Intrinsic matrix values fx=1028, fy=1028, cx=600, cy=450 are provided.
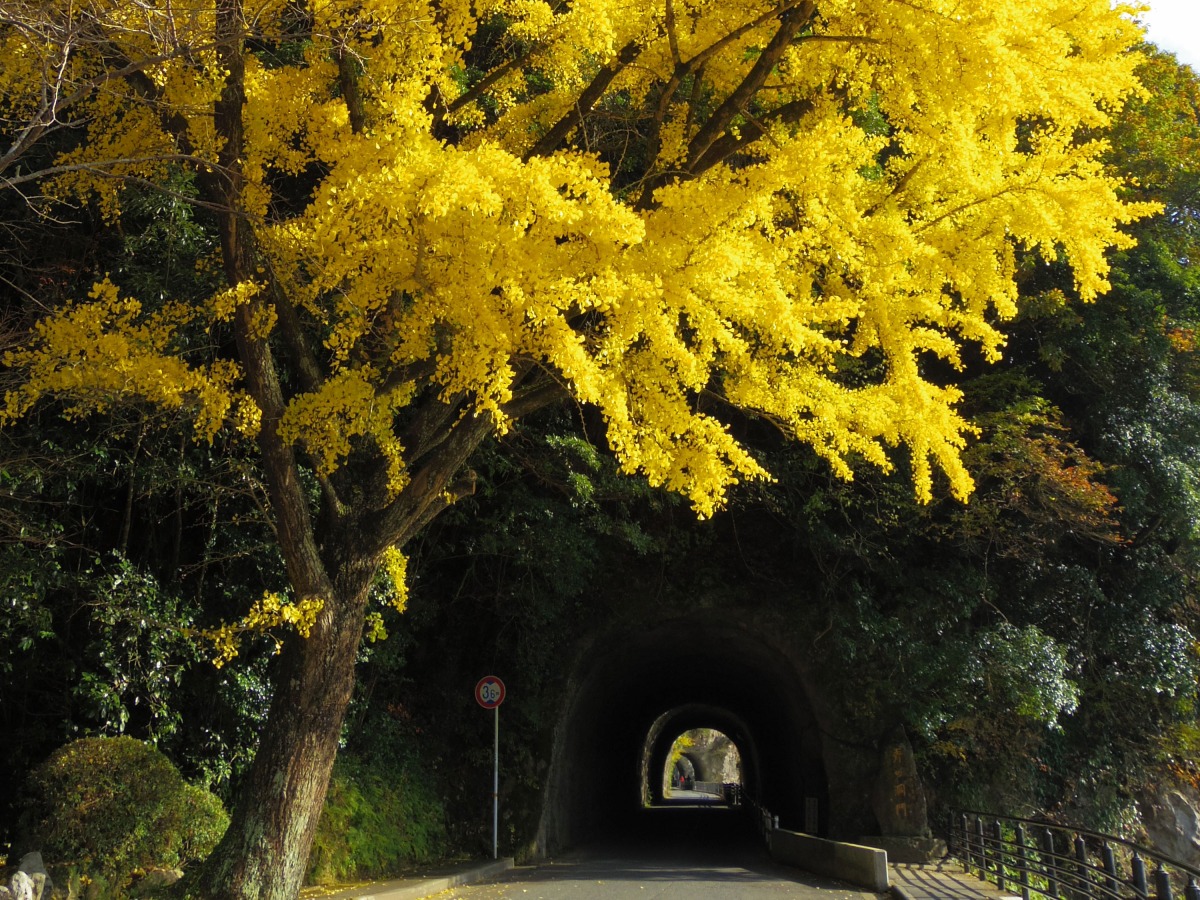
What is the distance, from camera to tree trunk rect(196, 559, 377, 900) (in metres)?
7.09

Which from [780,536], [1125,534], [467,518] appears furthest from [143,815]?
[1125,534]

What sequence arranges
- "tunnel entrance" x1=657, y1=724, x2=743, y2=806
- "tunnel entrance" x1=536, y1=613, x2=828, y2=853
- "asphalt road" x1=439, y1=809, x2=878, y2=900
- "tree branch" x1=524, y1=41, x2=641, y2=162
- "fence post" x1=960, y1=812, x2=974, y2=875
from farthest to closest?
"tunnel entrance" x1=657, y1=724, x2=743, y2=806 → "tunnel entrance" x1=536, y1=613, x2=828, y2=853 → "fence post" x1=960, y1=812, x2=974, y2=875 → "asphalt road" x1=439, y1=809, x2=878, y2=900 → "tree branch" x1=524, y1=41, x2=641, y2=162

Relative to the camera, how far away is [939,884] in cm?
1060

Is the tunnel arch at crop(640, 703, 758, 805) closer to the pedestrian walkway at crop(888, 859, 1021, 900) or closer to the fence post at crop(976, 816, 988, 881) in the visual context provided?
the pedestrian walkway at crop(888, 859, 1021, 900)

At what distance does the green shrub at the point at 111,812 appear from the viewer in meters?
7.94

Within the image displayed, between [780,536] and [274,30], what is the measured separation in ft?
35.2

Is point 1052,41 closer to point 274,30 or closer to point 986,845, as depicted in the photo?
point 274,30

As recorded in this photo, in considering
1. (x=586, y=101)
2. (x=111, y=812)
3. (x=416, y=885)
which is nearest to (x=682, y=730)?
(x=416, y=885)

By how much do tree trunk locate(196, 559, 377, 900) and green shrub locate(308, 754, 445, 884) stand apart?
342cm

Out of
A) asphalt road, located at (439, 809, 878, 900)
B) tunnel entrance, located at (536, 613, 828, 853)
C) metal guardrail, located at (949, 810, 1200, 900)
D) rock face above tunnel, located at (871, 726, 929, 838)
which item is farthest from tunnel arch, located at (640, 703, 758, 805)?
metal guardrail, located at (949, 810, 1200, 900)

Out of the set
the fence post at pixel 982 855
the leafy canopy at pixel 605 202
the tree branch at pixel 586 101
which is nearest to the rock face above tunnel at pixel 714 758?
the fence post at pixel 982 855

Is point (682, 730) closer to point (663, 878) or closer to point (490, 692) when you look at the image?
point (490, 692)

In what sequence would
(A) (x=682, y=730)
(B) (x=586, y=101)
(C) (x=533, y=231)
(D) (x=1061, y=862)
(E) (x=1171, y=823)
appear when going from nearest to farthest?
(C) (x=533, y=231) < (B) (x=586, y=101) < (D) (x=1061, y=862) < (E) (x=1171, y=823) < (A) (x=682, y=730)

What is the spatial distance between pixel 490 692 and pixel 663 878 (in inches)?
122
